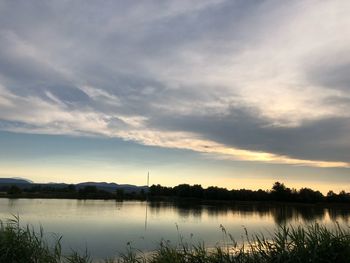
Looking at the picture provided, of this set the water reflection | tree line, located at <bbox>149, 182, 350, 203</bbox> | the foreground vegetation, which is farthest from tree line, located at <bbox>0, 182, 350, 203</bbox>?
the foreground vegetation

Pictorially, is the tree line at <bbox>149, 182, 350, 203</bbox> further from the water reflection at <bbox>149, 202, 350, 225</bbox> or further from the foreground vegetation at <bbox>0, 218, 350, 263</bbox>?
the foreground vegetation at <bbox>0, 218, 350, 263</bbox>

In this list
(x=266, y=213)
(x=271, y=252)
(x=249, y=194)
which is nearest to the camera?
(x=271, y=252)

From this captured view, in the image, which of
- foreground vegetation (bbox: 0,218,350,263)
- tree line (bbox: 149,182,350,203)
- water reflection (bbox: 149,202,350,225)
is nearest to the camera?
foreground vegetation (bbox: 0,218,350,263)

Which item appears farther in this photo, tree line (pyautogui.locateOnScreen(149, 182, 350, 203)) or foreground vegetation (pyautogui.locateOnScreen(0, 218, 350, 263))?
tree line (pyautogui.locateOnScreen(149, 182, 350, 203))

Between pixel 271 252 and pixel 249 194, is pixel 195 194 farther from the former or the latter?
pixel 271 252

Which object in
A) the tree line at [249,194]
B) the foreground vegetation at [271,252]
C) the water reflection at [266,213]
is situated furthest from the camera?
the tree line at [249,194]

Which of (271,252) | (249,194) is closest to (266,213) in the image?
(249,194)

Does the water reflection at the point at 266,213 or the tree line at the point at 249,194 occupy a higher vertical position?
the tree line at the point at 249,194

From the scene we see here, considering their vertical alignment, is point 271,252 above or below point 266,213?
above

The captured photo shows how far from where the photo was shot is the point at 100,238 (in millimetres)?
31766

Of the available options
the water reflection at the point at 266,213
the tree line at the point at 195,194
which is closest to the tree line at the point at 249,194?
the tree line at the point at 195,194

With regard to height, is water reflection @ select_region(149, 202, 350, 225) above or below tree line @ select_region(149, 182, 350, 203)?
below

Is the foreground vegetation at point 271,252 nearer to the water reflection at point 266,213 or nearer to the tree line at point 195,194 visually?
the water reflection at point 266,213

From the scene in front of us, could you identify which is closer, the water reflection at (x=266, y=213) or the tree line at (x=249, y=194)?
the water reflection at (x=266, y=213)
